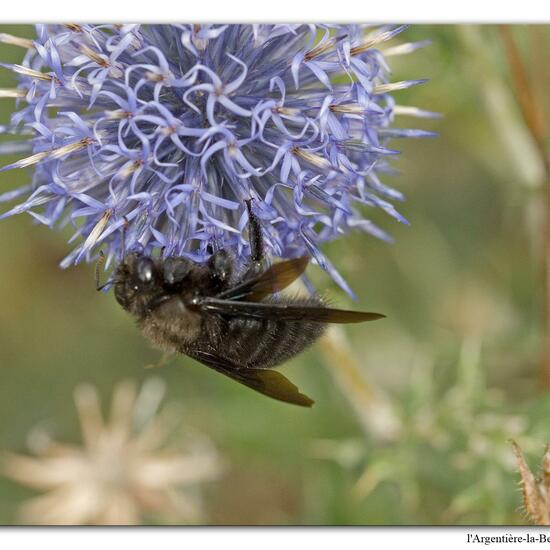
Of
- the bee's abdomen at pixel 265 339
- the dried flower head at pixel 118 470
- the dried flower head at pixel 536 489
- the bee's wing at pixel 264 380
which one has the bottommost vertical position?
the dried flower head at pixel 118 470

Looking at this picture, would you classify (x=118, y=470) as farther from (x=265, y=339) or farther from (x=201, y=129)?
(x=201, y=129)

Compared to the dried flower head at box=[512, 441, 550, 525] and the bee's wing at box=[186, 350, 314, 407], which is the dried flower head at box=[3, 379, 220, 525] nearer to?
the bee's wing at box=[186, 350, 314, 407]

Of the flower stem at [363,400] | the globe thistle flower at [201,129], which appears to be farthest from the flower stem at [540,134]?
the globe thistle flower at [201,129]

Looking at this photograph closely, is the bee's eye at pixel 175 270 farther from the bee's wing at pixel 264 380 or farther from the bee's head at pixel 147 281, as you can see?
the bee's wing at pixel 264 380

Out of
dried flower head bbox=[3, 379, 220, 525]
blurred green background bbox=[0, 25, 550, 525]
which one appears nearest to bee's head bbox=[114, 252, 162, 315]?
blurred green background bbox=[0, 25, 550, 525]
